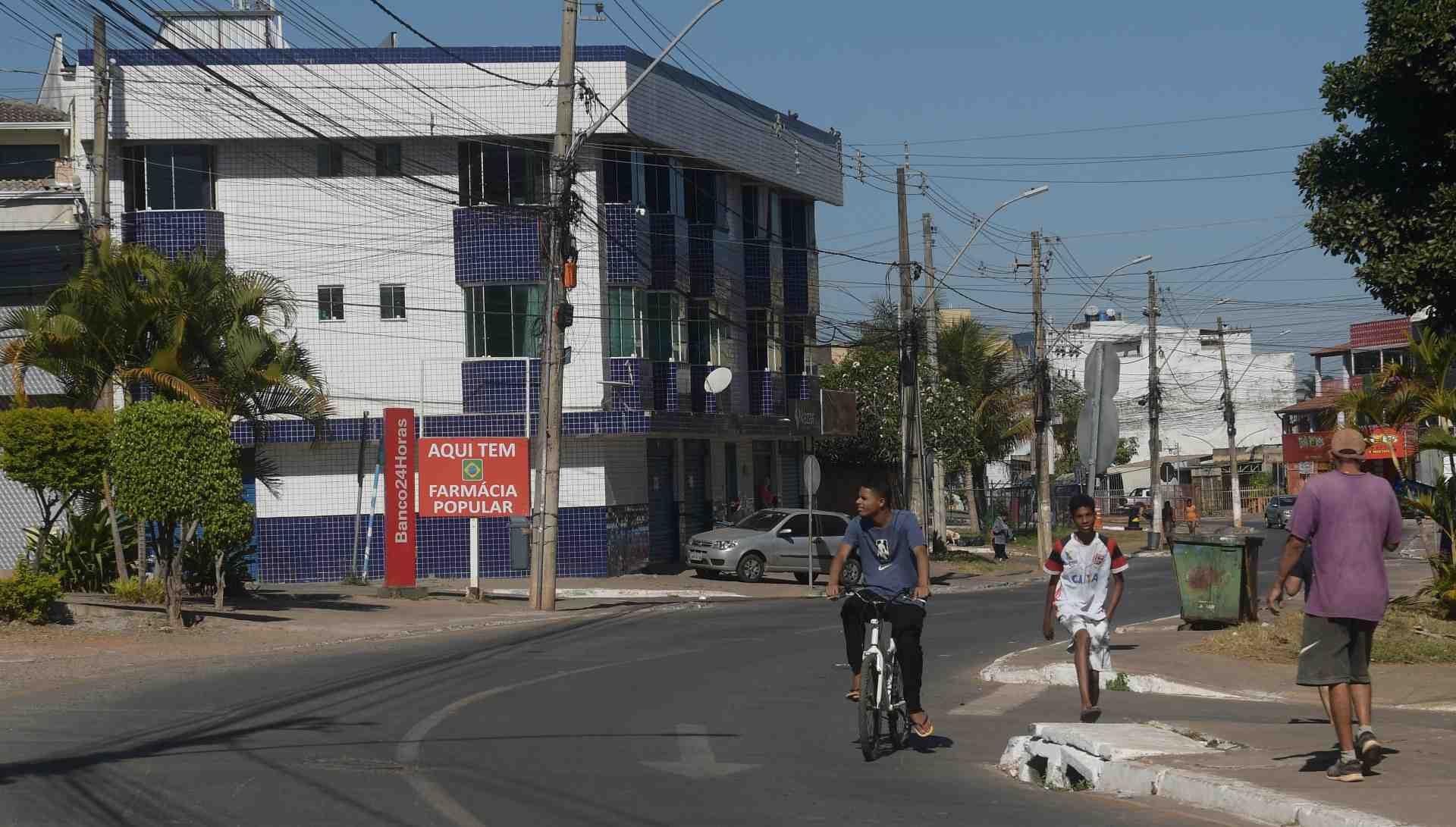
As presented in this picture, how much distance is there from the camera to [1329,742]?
10094mm

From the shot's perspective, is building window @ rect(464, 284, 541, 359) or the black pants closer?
the black pants

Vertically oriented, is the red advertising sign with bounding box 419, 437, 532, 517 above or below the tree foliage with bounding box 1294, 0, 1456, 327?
below

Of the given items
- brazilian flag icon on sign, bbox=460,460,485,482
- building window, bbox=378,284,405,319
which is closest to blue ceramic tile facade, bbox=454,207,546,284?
building window, bbox=378,284,405,319

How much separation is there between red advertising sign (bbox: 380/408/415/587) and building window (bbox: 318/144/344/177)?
937 centimetres

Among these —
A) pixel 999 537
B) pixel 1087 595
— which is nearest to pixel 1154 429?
pixel 999 537

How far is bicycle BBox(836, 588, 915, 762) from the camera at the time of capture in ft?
33.3

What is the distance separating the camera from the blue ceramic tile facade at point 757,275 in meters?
43.9

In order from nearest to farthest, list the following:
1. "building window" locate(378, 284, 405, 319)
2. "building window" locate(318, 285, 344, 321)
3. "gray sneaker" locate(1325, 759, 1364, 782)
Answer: "gray sneaker" locate(1325, 759, 1364, 782), "building window" locate(318, 285, 344, 321), "building window" locate(378, 284, 405, 319)

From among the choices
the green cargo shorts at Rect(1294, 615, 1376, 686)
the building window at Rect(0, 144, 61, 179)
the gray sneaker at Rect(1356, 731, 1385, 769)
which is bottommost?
the gray sneaker at Rect(1356, 731, 1385, 769)

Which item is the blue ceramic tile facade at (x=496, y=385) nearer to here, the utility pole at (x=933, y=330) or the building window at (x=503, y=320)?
the building window at (x=503, y=320)

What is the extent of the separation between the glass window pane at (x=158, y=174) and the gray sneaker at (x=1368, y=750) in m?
31.9

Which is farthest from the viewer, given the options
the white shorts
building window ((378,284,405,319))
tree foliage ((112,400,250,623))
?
building window ((378,284,405,319))

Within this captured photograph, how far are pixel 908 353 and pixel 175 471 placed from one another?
21.4 metres

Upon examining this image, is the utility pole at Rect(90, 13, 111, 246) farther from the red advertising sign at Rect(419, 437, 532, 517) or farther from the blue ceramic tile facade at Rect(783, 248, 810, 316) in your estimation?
the blue ceramic tile facade at Rect(783, 248, 810, 316)
